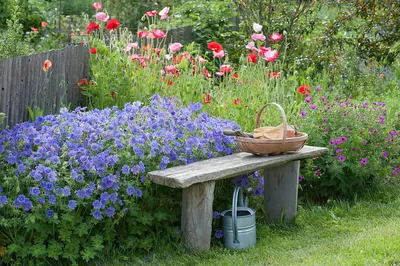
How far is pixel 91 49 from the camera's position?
→ 20.1 feet

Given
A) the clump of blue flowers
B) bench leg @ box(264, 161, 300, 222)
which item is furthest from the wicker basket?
bench leg @ box(264, 161, 300, 222)

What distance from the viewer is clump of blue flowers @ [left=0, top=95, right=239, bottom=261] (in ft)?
13.6

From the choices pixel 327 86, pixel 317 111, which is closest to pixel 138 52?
pixel 317 111

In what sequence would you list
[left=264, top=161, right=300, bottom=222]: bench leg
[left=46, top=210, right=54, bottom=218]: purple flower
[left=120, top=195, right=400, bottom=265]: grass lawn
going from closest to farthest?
1. [left=46, top=210, right=54, bottom=218]: purple flower
2. [left=120, top=195, right=400, bottom=265]: grass lawn
3. [left=264, top=161, right=300, bottom=222]: bench leg

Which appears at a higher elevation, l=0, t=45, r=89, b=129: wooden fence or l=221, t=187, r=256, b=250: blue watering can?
l=0, t=45, r=89, b=129: wooden fence

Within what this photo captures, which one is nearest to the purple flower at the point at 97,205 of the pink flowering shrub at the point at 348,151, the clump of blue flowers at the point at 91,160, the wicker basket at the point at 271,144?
the clump of blue flowers at the point at 91,160

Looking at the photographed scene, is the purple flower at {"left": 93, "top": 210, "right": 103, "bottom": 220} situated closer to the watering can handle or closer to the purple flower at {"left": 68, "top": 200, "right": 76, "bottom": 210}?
the purple flower at {"left": 68, "top": 200, "right": 76, "bottom": 210}

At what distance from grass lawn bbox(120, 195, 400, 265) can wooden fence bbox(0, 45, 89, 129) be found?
1.77m

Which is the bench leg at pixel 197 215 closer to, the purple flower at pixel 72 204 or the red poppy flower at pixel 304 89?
the purple flower at pixel 72 204

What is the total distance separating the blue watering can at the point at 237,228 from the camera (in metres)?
4.66

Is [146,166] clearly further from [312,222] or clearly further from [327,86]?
[327,86]

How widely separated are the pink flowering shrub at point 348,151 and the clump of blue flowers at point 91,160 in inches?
43.1

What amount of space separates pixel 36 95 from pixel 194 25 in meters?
4.26

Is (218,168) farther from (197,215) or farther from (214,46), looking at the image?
(214,46)
